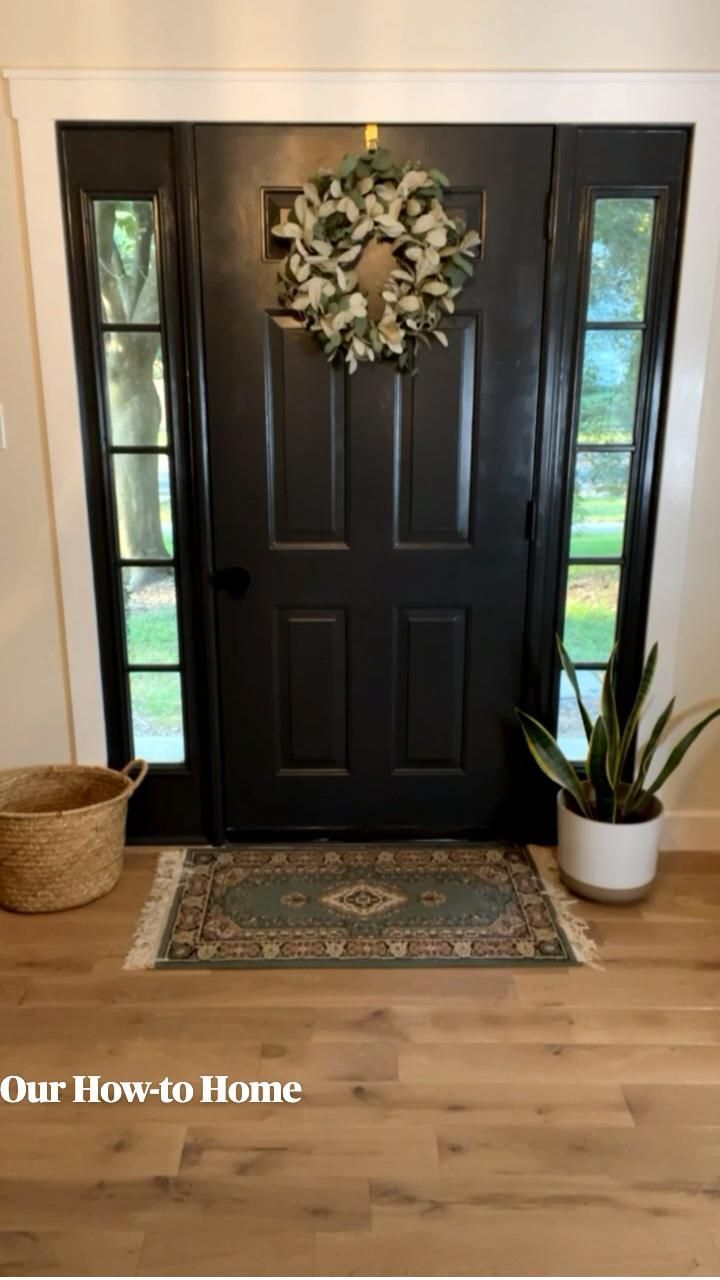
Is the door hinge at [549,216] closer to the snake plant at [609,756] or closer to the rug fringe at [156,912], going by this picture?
the snake plant at [609,756]

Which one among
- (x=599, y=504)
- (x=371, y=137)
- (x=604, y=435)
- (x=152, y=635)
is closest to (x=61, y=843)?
(x=152, y=635)

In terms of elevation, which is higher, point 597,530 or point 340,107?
point 340,107

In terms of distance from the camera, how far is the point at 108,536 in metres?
2.51

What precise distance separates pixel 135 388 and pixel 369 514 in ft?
2.46


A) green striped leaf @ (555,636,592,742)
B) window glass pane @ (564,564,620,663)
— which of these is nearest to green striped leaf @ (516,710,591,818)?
green striped leaf @ (555,636,592,742)

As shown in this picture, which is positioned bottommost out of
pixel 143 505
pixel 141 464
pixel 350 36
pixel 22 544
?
pixel 22 544

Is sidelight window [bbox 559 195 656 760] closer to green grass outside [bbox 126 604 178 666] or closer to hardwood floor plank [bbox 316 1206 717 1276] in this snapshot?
green grass outside [bbox 126 604 178 666]

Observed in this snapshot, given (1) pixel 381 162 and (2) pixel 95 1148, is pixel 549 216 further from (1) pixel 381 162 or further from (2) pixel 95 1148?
(2) pixel 95 1148

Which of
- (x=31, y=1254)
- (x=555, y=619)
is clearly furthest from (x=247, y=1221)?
(x=555, y=619)

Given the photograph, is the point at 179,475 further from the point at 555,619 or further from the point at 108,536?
the point at 555,619

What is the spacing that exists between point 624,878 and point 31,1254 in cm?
163

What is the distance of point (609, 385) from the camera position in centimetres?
244

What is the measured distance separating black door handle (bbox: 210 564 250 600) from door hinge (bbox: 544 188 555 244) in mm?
1243

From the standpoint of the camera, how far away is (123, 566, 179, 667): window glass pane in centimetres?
257
